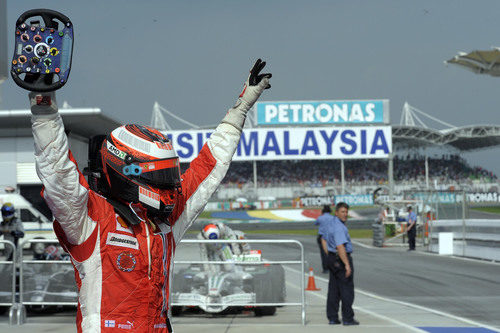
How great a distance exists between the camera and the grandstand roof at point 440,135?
76.8m

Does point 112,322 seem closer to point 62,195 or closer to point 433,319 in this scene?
point 62,195

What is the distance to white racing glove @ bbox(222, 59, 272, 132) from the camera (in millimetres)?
3607

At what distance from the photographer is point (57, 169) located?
273cm

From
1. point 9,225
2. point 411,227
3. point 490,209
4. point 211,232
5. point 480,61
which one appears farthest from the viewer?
point 490,209

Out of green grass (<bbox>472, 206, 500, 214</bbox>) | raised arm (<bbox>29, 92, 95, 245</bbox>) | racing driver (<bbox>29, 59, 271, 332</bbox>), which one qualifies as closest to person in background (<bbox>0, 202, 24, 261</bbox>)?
racing driver (<bbox>29, 59, 271, 332</bbox>)

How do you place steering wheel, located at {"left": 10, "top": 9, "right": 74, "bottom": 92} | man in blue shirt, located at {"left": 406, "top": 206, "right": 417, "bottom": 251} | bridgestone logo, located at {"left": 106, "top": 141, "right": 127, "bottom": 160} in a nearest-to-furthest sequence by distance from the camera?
1. steering wheel, located at {"left": 10, "top": 9, "right": 74, "bottom": 92}
2. bridgestone logo, located at {"left": 106, "top": 141, "right": 127, "bottom": 160}
3. man in blue shirt, located at {"left": 406, "top": 206, "right": 417, "bottom": 251}

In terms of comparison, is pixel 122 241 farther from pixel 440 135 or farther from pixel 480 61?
pixel 440 135

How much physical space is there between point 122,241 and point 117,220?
9 cm

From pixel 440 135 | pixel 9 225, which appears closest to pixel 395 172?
pixel 440 135

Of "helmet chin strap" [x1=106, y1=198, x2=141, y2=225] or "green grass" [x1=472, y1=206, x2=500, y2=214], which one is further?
"green grass" [x1=472, y1=206, x2=500, y2=214]

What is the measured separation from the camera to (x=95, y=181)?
3209 millimetres

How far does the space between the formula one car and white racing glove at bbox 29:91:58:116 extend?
7.98 metres

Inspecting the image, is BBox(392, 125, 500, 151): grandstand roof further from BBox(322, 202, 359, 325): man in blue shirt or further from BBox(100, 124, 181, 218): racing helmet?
BBox(100, 124, 181, 218): racing helmet

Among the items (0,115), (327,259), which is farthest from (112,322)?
(0,115)
